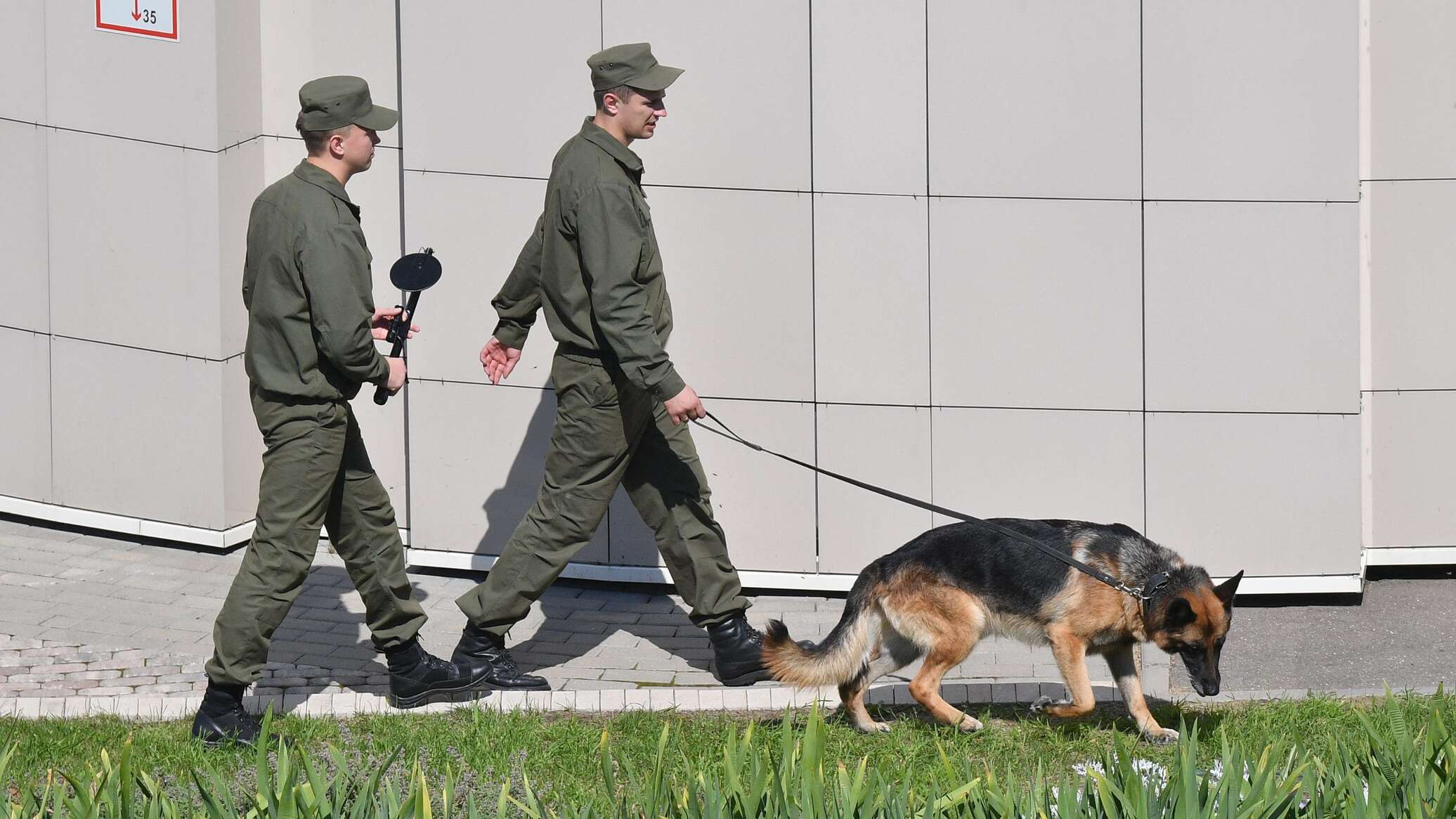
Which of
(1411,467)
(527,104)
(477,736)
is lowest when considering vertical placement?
(477,736)

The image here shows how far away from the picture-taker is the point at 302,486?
6.17 metres

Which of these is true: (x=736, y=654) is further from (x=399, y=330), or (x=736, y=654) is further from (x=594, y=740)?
(x=399, y=330)

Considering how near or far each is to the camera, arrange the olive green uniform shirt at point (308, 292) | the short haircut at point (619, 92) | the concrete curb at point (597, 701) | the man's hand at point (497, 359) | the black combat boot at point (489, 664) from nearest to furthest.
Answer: the olive green uniform shirt at point (308, 292), the concrete curb at point (597, 701), the short haircut at point (619, 92), the black combat boot at point (489, 664), the man's hand at point (497, 359)

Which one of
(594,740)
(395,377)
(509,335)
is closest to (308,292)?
(395,377)

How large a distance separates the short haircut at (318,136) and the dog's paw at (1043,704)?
3.13m

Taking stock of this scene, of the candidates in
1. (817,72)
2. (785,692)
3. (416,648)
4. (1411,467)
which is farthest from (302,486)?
(1411,467)

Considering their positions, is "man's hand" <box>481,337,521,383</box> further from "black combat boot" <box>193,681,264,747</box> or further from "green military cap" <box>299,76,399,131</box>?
"black combat boot" <box>193,681,264,747</box>

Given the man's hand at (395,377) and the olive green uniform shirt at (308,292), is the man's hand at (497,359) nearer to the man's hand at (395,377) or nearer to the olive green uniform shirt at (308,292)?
the man's hand at (395,377)

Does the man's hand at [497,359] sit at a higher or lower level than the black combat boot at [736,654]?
higher

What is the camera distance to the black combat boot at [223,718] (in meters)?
6.06

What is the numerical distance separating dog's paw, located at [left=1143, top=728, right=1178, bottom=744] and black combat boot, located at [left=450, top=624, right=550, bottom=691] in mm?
2182

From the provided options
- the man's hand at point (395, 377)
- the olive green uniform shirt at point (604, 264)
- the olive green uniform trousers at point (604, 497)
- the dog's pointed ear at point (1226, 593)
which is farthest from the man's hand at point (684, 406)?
the dog's pointed ear at point (1226, 593)

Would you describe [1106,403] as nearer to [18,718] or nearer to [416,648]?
[416,648]

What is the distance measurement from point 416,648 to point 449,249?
2179 mm
